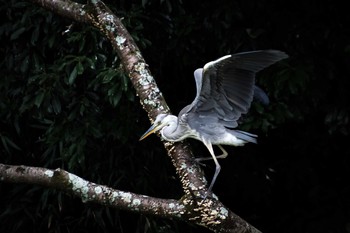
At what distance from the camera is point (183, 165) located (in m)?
2.29

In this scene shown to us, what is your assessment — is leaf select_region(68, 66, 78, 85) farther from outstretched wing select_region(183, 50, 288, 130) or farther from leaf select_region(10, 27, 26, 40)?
outstretched wing select_region(183, 50, 288, 130)

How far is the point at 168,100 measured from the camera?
3.75 m

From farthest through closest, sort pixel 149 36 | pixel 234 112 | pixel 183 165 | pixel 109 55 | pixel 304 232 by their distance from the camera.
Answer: pixel 304 232 → pixel 149 36 → pixel 109 55 → pixel 234 112 → pixel 183 165

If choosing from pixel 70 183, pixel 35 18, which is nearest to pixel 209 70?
pixel 70 183

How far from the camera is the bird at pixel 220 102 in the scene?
2.34m

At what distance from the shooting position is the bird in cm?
234

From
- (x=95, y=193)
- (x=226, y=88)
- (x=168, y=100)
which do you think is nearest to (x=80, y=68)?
(x=168, y=100)

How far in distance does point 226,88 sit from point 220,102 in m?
0.09

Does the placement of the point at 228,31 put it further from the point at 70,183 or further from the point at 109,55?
the point at 70,183

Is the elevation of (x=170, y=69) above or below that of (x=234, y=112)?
below

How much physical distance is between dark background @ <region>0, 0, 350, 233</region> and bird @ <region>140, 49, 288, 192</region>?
505 mm

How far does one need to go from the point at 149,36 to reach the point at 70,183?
1.59m

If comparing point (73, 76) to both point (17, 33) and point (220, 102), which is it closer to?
point (17, 33)

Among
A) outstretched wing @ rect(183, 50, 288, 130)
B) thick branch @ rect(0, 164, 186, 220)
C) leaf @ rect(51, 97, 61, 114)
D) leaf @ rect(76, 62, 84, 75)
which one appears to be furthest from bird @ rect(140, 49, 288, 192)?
leaf @ rect(51, 97, 61, 114)
